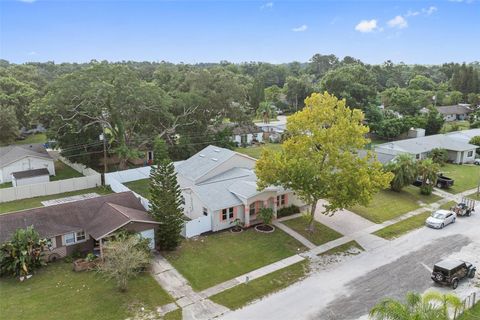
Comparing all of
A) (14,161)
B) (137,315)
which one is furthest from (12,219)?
(14,161)

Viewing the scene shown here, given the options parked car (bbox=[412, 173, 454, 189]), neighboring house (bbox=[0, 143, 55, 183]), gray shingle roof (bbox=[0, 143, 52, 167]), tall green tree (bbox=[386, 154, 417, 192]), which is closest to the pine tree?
tall green tree (bbox=[386, 154, 417, 192])

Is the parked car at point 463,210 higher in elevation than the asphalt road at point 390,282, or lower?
higher

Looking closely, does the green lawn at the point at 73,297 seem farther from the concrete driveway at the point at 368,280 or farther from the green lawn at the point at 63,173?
the green lawn at the point at 63,173

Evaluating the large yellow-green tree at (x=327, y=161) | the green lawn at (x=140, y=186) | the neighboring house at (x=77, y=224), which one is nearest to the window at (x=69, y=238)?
the neighboring house at (x=77, y=224)

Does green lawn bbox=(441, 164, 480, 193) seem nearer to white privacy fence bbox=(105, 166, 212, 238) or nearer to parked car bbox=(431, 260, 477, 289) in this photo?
parked car bbox=(431, 260, 477, 289)

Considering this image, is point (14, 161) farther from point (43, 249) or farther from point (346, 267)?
point (346, 267)

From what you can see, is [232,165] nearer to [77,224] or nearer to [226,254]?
[226,254]
